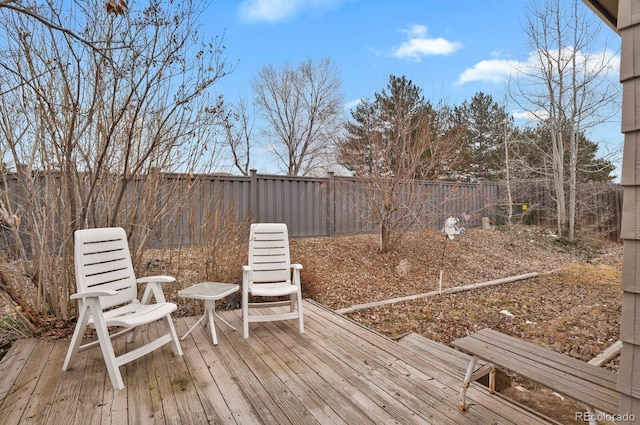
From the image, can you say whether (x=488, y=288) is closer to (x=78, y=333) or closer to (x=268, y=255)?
(x=268, y=255)

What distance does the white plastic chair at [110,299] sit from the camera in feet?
6.73

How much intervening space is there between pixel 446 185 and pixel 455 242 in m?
1.65

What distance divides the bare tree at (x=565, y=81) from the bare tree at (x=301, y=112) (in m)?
7.29

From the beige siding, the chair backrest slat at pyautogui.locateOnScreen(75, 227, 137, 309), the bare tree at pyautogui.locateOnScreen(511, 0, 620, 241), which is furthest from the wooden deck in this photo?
the bare tree at pyautogui.locateOnScreen(511, 0, 620, 241)

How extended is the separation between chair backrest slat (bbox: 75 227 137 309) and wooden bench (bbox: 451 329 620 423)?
244 centimetres

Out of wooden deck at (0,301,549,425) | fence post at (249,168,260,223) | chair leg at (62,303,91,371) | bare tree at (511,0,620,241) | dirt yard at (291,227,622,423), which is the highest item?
bare tree at (511,0,620,241)

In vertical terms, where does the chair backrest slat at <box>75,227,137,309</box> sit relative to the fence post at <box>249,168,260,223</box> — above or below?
below

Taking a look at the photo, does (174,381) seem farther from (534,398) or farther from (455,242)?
(455,242)

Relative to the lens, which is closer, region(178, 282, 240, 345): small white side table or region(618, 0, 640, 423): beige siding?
region(618, 0, 640, 423): beige siding

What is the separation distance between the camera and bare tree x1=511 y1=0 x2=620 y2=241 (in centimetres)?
715

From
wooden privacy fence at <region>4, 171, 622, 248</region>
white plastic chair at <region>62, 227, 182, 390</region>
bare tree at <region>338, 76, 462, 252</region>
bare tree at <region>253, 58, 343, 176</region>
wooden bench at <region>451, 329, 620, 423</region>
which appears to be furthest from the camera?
bare tree at <region>253, 58, 343, 176</region>

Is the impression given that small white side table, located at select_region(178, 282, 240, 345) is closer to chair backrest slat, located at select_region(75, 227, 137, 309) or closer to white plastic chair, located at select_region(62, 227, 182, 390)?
white plastic chair, located at select_region(62, 227, 182, 390)

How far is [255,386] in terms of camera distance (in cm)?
203

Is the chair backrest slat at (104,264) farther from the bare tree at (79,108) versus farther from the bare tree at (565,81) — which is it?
the bare tree at (565,81)
